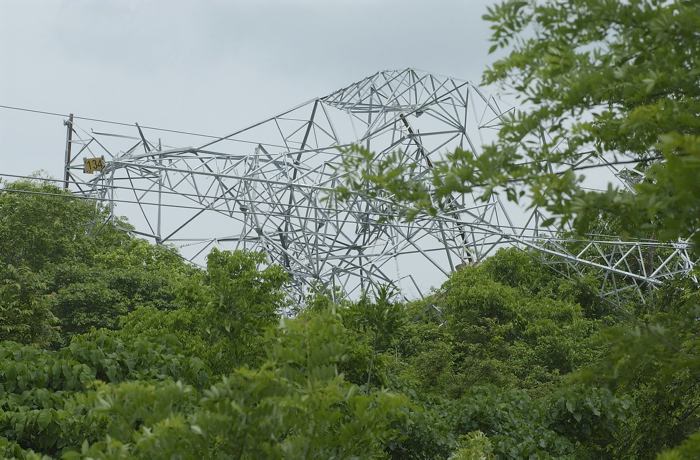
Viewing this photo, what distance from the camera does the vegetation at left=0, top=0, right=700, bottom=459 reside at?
20.7ft

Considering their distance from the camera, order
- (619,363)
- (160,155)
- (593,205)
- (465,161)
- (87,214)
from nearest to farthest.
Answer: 1. (593,205)
2. (465,161)
3. (619,363)
4. (160,155)
5. (87,214)

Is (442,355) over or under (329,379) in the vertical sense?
over

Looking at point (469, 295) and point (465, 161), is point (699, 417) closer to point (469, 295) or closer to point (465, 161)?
point (465, 161)

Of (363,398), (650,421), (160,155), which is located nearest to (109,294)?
(160,155)

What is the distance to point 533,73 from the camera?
6.75 metres

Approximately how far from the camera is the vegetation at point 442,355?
20.7 ft

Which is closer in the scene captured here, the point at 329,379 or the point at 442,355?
the point at 329,379

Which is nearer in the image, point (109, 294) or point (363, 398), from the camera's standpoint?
point (363, 398)

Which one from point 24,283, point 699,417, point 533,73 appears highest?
point 24,283

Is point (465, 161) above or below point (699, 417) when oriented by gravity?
above

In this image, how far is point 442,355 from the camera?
25344 mm

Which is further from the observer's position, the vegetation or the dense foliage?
the dense foliage

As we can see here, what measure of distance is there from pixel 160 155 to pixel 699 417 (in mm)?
20784

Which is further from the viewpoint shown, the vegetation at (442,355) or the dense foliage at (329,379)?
the dense foliage at (329,379)
